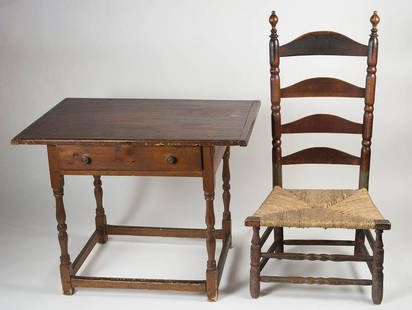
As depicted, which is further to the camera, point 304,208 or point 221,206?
point 221,206

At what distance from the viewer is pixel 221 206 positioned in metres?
5.05

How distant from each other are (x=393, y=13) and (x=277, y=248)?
141cm

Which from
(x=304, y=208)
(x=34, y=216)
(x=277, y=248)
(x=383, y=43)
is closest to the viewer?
(x=304, y=208)

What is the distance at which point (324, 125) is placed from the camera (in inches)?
167

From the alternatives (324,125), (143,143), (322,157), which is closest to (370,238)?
(322,157)

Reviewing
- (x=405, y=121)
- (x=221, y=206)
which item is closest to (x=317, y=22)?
(x=405, y=121)

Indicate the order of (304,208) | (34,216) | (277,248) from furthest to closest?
(34,216) → (277,248) → (304,208)

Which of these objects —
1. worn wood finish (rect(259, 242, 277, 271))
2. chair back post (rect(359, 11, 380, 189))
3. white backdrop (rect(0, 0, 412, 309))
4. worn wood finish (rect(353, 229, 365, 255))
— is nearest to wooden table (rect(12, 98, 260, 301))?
worn wood finish (rect(259, 242, 277, 271))

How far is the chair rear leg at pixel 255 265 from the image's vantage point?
3975 mm

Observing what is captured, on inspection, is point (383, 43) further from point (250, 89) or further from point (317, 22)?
point (250, 89)

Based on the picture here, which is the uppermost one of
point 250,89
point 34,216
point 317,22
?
point 317,22

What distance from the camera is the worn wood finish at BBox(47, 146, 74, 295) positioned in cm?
396

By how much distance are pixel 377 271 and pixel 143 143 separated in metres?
1.18

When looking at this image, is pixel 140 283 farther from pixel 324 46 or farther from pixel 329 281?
pixel 324 46
